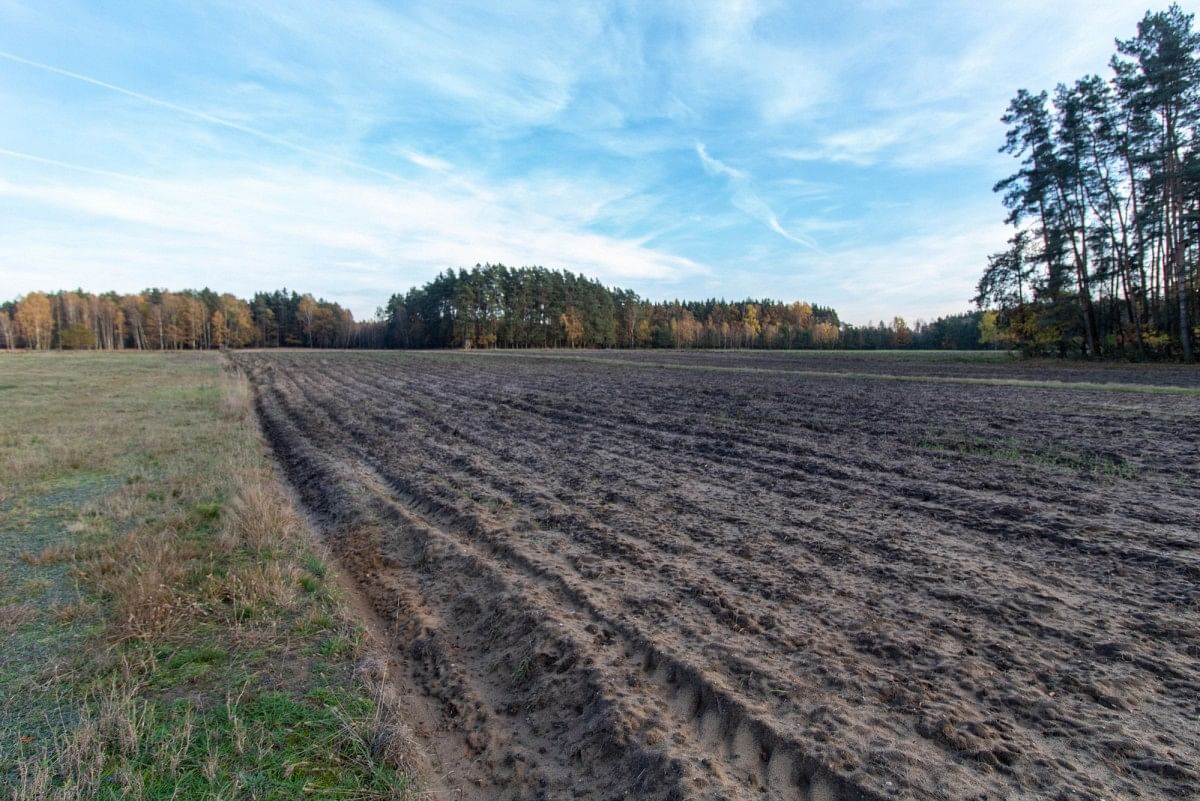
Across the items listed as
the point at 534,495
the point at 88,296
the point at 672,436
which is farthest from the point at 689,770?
the point at 88,296

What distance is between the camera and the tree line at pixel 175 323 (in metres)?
96.0

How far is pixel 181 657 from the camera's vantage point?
4039 millimetres

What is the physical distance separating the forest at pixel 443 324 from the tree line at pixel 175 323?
7.7 inches

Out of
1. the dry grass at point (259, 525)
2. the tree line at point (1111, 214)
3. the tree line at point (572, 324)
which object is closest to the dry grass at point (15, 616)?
the dry grass at point (259, 525)

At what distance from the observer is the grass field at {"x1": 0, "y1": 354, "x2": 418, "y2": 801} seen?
9.73 ft

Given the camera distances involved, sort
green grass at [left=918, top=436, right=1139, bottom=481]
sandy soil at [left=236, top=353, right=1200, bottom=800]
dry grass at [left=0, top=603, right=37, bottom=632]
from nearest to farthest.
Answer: sandy soil at [left=236, top=353, right=1200, bottom=800] < dry grass at [left=0, top=603, right=37, bottom=632] < green grass at [left=918, top=436, right=1139, bottom=481]

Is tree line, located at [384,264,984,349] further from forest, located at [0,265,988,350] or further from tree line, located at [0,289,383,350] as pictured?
tree line, located at [0,289,383,350]

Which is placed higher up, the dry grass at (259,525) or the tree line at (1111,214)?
the tree line at (1111,214)

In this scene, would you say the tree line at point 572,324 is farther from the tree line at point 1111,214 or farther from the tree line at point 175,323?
the tree line at point 1111,214

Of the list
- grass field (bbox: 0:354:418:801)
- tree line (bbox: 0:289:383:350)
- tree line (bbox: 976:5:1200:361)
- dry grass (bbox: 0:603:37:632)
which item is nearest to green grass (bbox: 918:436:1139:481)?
grass field (bbox: 0:354:418:801)

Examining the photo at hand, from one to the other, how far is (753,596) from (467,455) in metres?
7.17

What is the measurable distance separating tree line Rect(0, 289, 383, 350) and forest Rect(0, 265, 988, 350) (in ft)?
0.64

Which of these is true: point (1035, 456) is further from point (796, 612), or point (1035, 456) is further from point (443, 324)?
point (443, 324)

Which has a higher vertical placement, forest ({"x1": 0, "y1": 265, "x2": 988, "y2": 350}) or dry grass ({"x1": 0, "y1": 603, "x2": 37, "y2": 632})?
forest ({"x1": 0, "y1": 265, "x2": 988, "y2": 350})
